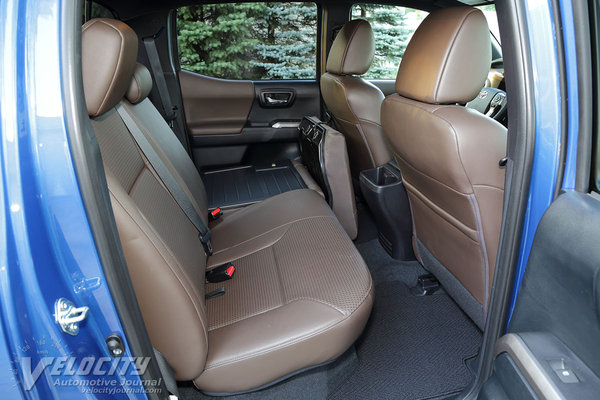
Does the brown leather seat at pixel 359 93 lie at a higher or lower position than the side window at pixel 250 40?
lower

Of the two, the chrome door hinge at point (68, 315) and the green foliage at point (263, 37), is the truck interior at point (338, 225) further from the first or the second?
the green foliage at point (263, 37)

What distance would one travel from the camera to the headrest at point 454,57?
3.96ft

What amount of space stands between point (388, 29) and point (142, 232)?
9.59ft

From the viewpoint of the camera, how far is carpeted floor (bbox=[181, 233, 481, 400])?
1.41m

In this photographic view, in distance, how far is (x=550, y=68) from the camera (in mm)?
843

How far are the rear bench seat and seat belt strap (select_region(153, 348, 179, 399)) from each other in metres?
0.02

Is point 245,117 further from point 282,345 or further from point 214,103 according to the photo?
point 282,345

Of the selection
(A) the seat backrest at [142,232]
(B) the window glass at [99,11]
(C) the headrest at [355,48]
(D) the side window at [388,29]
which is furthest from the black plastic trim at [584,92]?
(B) the window glass at [99,11]

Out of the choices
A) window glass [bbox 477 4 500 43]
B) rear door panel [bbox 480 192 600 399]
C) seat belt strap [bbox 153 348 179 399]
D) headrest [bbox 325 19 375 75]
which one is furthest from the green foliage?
seat belt strap [bbox 153 348 179 399]

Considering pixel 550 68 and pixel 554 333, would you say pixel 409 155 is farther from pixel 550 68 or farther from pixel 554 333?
pixel 554 333

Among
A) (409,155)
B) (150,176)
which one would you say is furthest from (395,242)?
(150,176)

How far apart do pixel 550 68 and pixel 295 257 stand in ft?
3.13

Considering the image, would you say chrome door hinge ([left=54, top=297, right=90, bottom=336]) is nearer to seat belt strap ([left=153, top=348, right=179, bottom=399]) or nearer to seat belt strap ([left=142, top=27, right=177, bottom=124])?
seat belt strap ([left=153, top=348, right=179, bottom=399])

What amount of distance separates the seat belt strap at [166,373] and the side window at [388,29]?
2141mm
